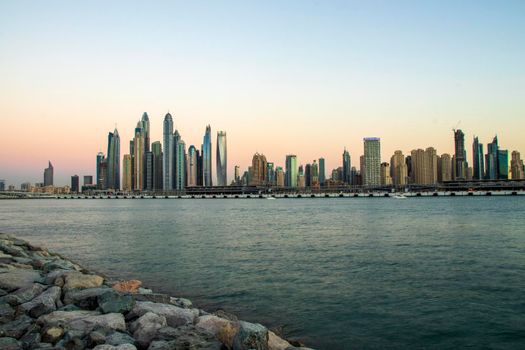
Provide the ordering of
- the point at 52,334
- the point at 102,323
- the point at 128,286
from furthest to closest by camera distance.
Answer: the point at 128,286 < the point at 102,323 < the point at 52,334

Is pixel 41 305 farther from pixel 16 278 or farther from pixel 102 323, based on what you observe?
pixel 16 278

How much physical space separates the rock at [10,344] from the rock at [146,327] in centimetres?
227

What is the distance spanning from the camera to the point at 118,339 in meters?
9.09

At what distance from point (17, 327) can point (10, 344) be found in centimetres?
151

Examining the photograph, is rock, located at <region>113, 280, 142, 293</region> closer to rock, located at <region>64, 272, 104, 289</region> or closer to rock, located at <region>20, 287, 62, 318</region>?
rock, located at <region>64, 272, 104, 289</region>

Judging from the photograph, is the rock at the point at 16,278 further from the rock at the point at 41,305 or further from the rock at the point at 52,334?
the rock at the point at 52,334

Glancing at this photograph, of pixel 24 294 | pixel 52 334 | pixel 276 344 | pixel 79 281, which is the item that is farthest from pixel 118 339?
pixel 79 281

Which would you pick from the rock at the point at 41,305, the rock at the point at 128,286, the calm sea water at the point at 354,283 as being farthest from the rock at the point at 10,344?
the calm sea water at the point at 354,283

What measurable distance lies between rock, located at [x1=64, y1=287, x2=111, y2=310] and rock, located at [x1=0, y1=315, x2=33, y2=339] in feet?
5.28

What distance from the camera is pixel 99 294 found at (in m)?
12.1

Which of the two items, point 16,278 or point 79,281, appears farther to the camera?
point 16,278

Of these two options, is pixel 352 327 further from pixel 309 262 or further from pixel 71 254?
pixel 71 254

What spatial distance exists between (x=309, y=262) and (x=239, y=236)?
56.3ft

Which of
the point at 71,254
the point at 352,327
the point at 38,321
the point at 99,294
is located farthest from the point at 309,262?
the point at 71,254
